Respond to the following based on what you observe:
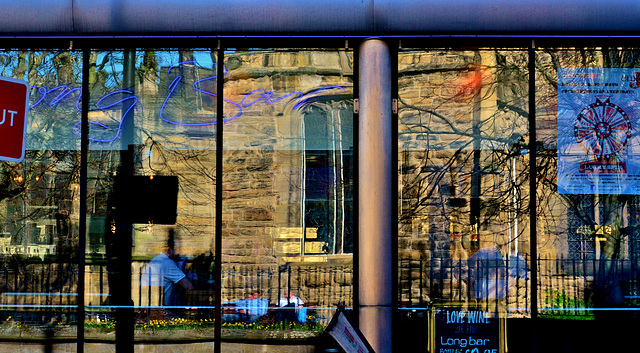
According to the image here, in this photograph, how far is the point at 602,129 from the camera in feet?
19.5

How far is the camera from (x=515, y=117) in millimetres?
5969

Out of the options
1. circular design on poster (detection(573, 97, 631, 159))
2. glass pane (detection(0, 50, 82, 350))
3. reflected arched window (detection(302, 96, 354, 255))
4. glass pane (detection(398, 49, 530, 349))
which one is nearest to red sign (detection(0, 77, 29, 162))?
glass pane (detection(0, 50, 82, 350))

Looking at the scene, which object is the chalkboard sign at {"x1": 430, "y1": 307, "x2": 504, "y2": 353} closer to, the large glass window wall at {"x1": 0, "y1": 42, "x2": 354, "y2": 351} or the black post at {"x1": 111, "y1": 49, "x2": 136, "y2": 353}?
the large glass window wall at {"x1": 0, "y1": 42, "x2": 354, "y2": 351}

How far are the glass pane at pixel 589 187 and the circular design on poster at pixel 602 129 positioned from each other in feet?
0.03

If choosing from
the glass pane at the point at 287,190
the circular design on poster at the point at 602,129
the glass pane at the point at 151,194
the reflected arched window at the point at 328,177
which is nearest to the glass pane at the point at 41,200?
the glass pane at the point at 151,194

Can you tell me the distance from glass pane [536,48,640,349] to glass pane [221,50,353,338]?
204cm

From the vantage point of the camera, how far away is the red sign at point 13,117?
607 cm

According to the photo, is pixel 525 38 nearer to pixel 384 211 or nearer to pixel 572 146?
pixel 572 146

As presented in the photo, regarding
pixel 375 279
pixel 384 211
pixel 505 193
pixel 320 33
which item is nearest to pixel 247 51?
pixel 320 33

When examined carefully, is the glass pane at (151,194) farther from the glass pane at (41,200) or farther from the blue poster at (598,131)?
the blue poster at (598,131)

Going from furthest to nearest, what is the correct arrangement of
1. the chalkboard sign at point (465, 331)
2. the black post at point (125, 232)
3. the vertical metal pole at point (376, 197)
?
the black post at point (125, 232) < the chalkboard sign at point (465, 331) < the vertical metal pole at point (376, 197)

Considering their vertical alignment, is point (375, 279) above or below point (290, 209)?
below

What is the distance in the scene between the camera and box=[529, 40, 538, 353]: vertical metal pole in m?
5.82

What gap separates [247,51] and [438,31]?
196 centimetres
